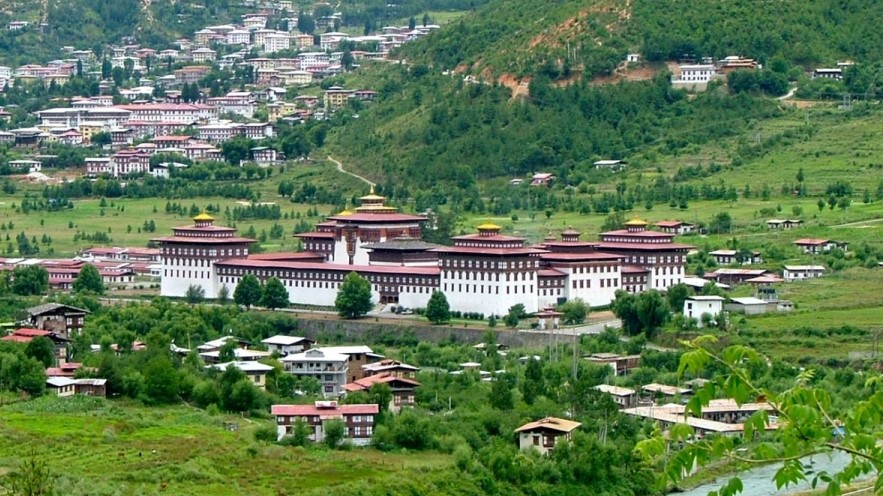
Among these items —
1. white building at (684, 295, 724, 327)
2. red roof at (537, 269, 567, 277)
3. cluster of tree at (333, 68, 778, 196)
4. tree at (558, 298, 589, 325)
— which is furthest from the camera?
cluster of tree at (333, 68, 778, 196)

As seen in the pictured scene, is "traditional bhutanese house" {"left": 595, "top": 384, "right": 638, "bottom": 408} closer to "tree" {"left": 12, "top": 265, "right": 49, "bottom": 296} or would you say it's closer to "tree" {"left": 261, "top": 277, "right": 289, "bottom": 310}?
"tree" {"left": 261, "top": 277, "right": 289, "bottom": 310}

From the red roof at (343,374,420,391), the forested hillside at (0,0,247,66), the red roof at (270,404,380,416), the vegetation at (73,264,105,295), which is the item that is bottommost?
the vegetation at (73,264,105,295)

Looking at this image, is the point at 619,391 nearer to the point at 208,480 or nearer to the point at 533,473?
the point at 533,473

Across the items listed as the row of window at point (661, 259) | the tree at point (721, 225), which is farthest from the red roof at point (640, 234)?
the tree at point (721, 225)

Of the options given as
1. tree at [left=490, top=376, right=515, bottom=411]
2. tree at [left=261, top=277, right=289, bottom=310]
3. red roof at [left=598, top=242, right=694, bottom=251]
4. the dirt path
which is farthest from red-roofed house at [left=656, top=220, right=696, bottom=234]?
tree at [left=490, top=376, right=515, bottom=411]

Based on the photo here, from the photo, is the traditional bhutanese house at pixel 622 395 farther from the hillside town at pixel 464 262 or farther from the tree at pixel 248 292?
the tree at pixel 248 292

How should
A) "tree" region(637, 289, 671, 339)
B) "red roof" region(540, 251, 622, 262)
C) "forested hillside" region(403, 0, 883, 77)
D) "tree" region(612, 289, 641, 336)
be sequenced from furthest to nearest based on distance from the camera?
"forested hillside" region(403, 0, 883, 77), "red roof" region(540, 251, 622, 262), "tree" region(612, 289, 641, 336), "tree" region(637, 289, 671, 339)
